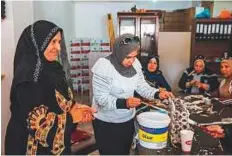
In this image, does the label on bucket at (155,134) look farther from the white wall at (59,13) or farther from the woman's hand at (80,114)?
the white wall at (59,13)

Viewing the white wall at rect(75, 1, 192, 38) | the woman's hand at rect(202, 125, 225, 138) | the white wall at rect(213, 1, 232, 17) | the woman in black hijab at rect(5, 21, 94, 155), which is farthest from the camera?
the white wall at rect(75, 1, 192, 38)

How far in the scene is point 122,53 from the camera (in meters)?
1.84

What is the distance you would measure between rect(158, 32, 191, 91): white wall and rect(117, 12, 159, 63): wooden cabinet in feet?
0.71

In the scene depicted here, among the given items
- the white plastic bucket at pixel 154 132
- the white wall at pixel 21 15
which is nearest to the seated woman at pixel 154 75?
the white wall at pixel 21 15

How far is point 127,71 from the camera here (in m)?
1.89

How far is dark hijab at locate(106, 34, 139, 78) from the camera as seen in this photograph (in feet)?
6.00

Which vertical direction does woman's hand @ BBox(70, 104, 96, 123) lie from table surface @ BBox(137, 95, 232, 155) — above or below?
above

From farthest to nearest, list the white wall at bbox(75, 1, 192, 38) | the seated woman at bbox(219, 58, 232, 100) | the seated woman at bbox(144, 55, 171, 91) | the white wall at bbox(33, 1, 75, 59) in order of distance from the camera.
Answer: the white wall at bbox(75, 1, 192, 38)
the white wall at bbox(33, 1, 75, 59)
the seated woman at bbox(144, 55, 171, 91)
the seated woman at bbox(219, 58, 232, 100)

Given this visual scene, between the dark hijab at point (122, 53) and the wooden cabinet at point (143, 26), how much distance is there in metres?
2.67

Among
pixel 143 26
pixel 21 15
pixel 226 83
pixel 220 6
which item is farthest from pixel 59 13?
pixel 226 83

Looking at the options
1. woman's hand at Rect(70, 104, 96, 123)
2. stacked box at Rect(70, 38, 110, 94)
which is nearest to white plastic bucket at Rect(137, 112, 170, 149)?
woman's hand at Rect(70, 104, 96, 123)

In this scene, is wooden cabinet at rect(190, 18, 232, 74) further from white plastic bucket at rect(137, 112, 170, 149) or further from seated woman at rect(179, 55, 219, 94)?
white plastic bucket at rect(137, 112, 170, 149)

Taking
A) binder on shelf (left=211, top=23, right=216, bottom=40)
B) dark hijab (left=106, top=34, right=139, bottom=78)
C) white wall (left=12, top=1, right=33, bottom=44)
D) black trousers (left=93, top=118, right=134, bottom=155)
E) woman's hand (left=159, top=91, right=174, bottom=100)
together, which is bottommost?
black trousers (left=93, top=118, right=134, bottom=155)

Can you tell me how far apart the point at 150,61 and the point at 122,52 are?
1.56 meters
